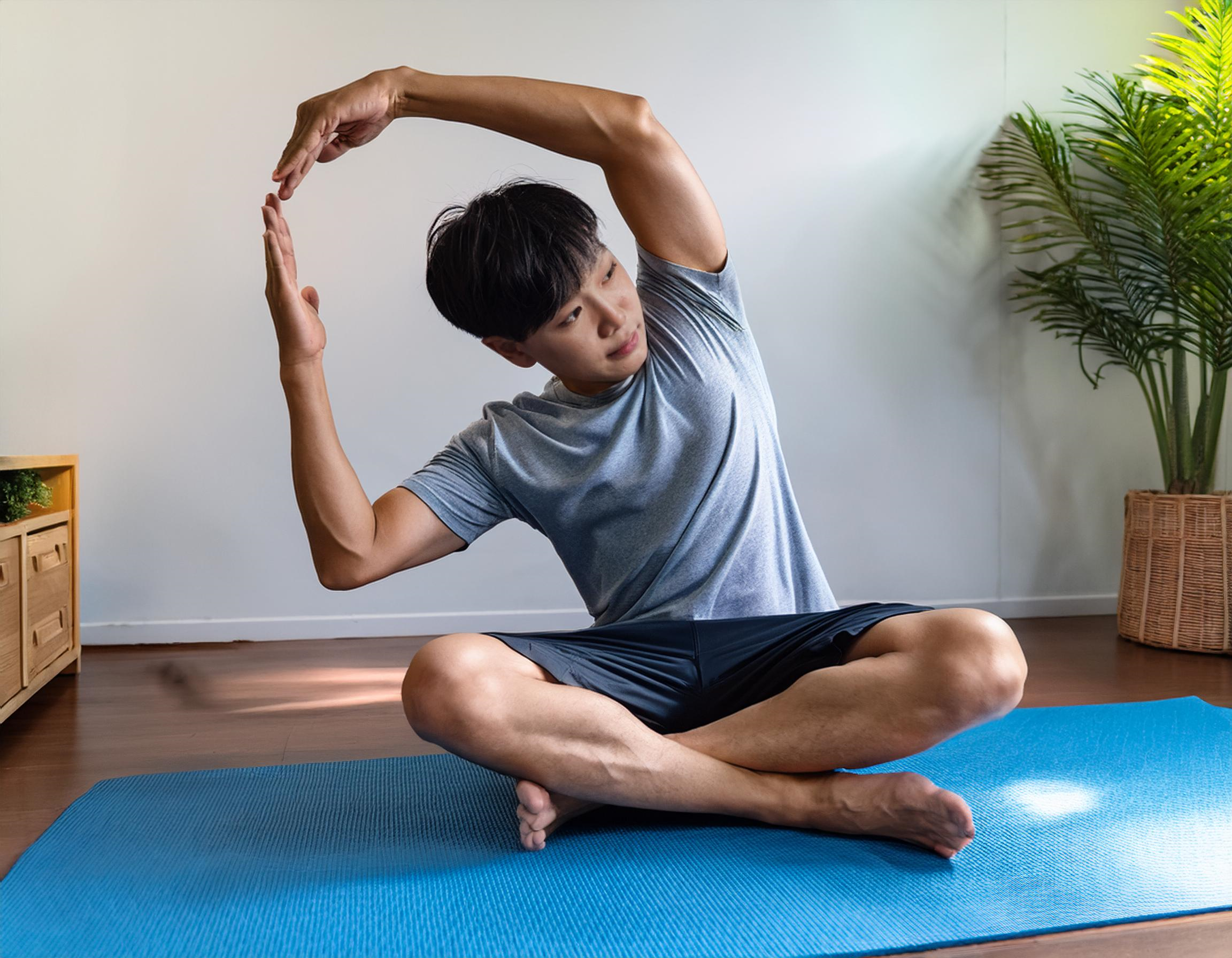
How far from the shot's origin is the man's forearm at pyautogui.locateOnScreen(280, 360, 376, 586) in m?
1.27

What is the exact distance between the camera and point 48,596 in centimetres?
223

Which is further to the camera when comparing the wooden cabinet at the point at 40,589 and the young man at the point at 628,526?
the wooden cabinet at the point at 40,589

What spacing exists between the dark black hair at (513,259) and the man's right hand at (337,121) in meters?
0.16

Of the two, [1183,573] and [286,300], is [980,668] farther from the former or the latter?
[1183,573]

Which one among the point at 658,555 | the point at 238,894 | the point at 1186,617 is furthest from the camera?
the point at 1186,617

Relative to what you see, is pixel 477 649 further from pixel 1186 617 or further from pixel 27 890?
pixel 1186 617

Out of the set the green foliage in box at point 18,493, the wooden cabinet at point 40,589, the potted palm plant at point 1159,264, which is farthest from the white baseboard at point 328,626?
the green foliage in box at point 18,493

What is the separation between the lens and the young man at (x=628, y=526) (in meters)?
1.25

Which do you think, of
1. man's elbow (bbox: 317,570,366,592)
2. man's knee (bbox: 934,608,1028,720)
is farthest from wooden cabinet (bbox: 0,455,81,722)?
man's knee (bbox: 934,608,1028,720)

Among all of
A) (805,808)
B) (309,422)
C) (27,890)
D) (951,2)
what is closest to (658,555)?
(805,808)

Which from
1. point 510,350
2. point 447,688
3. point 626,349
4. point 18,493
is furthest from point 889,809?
point 18,493

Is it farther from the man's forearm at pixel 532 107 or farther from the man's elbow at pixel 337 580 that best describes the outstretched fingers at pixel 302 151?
the man's elbow at pixel 337 580

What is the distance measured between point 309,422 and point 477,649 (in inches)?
14.1

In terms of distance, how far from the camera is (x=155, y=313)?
2.82 meters
